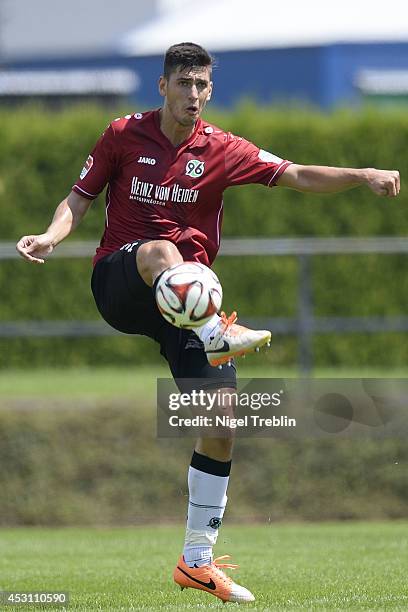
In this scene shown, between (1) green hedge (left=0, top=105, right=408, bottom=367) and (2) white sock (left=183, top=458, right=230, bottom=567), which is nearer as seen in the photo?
(2) white sock (left=183, top=458, right=230, bottom=567)

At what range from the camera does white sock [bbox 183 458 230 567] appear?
23.1 ft

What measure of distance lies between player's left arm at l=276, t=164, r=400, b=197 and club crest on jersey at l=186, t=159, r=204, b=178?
429 millimetres

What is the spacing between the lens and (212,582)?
6.94 m

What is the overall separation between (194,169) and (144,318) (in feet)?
2.61

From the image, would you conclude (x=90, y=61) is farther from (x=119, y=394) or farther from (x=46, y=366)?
(x=119, y=394)

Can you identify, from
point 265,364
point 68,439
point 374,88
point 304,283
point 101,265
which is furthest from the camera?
point 374,88

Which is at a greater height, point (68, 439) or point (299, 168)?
point (299, 168)

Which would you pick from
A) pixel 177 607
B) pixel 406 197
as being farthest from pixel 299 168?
pixel 406 197

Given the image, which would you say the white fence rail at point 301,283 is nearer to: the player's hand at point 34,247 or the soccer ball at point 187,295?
the player's hand at point 34,247

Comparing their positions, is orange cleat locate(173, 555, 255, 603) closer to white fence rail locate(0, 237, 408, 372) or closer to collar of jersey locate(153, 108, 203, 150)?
collar of jersey locate(153, 108, 203, 150)

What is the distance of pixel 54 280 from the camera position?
14.6m

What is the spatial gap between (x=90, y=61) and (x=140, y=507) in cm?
1272

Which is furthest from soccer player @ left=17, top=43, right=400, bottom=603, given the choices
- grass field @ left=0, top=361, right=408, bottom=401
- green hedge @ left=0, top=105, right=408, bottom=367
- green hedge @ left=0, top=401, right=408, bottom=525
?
green hedge @ left=0, top=105, right=408, bottom=367

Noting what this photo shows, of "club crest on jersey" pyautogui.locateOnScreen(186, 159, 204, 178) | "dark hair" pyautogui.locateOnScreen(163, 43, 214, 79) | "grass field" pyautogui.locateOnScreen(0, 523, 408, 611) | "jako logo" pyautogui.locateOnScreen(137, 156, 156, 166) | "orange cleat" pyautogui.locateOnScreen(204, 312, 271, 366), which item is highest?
"dark hair" pyautogui.locateOnScreen(163, 43, 214, 79)
